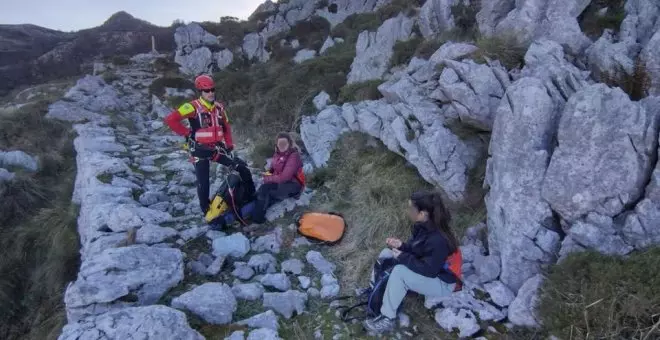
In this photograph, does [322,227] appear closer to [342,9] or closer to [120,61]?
[342,9]

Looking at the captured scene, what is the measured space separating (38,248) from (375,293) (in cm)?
771

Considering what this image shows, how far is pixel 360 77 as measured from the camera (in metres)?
12.2

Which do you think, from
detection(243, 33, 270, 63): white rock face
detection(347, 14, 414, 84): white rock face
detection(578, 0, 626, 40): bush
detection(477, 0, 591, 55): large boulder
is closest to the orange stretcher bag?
detection(477, 0, 591, 55): large boulder

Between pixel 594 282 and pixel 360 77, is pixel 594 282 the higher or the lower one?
the lower one

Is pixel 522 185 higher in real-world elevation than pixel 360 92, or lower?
lower

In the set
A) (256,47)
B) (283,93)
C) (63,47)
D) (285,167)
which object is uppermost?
(256,47)

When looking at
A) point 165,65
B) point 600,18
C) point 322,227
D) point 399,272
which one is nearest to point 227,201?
point 322,227

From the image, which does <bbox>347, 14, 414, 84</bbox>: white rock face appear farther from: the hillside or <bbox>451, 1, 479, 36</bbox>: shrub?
<bbox>451, 1, 479, 36</bbox>: shrub

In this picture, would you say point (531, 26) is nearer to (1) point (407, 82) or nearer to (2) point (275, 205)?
(1) point (407, 82)

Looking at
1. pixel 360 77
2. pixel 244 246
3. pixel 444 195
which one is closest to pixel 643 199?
pixel 444 195

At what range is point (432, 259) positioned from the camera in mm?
4699

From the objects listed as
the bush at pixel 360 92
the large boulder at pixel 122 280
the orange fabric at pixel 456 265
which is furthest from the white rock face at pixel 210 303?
the bush at pixel 360 92

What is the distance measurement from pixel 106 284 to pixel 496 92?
6.07 m

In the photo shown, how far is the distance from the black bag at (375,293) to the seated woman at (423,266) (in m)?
0.13
